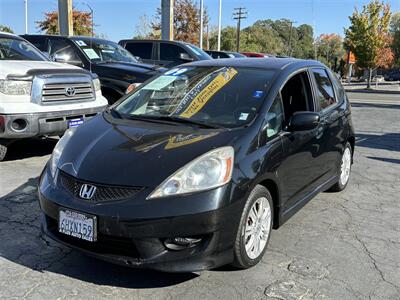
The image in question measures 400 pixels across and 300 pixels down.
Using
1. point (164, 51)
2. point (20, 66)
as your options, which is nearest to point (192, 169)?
point (20, 66)

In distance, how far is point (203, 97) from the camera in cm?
418

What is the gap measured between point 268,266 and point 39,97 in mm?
4076

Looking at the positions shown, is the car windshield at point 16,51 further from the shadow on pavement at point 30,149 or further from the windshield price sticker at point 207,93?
the windshield price sticker at point 207,93

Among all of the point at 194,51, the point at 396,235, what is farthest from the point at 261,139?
the point at 194,51

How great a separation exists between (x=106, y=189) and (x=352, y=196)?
Result: 3.55m

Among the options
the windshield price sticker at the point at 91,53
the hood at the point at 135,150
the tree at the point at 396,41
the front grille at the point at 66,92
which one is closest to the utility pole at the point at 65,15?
the windshield price sticker at the point at 91,53

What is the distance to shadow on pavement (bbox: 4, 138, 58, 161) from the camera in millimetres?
6997

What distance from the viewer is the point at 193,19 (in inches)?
1766

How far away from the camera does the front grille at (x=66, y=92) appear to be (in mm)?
6375

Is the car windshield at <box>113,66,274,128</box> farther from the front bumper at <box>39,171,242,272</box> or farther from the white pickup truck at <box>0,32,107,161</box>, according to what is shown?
the white pickup truck at <box>0,32,107,161</box>

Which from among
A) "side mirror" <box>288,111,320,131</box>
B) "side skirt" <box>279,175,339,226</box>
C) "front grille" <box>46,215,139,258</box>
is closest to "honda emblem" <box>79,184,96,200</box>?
"front grille" <box>46,215,139,258</box>

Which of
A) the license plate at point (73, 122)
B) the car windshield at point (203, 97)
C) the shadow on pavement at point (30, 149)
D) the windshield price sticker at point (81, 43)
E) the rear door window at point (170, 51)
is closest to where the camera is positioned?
the car windshield at point (203, 97)

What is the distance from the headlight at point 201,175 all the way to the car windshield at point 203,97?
1.83 feet

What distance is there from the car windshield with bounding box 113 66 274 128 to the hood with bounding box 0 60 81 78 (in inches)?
95.3
